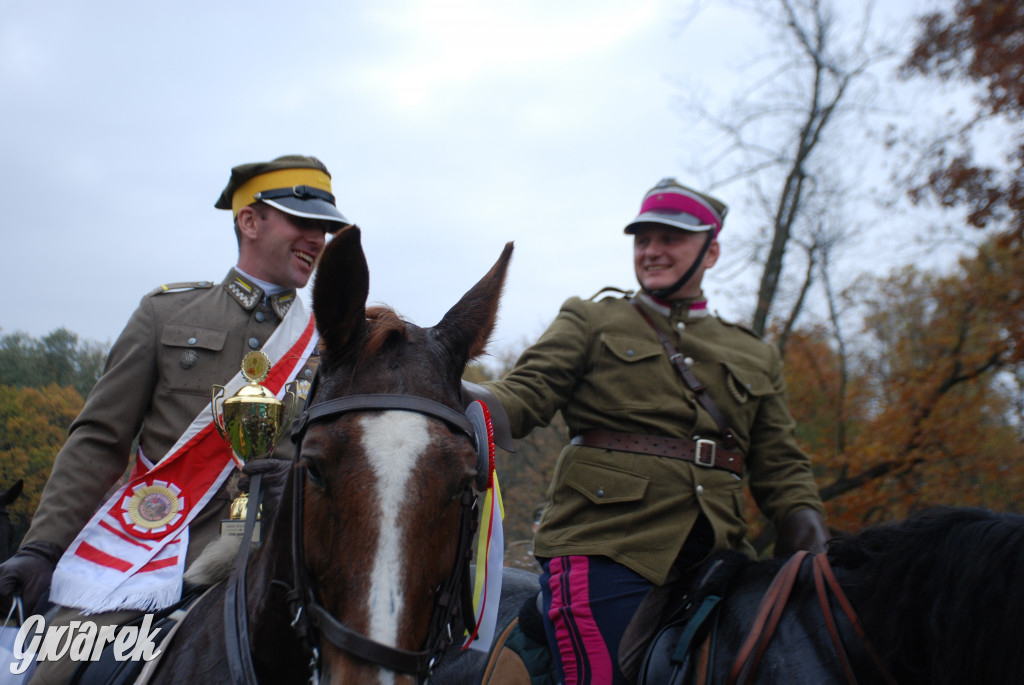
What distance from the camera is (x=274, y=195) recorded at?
3.23m

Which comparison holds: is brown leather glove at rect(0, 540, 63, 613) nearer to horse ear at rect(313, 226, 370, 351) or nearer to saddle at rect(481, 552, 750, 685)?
horse ear at rect(313, 226, 370, 351)

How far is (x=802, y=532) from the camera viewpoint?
3.52 metres

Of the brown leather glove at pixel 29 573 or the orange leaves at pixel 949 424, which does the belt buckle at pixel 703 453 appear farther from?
the orange leaves at pixel 949 424

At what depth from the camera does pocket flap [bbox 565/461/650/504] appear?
10.6 feet

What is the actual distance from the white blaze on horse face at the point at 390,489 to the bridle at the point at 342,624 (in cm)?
4

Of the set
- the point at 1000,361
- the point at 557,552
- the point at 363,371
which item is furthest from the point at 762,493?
the point at 1000,361

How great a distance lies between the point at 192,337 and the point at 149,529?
731 millimetres

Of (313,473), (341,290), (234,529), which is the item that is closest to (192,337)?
(234,529)

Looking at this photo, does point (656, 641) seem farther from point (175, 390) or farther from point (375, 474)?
point (175, 390)

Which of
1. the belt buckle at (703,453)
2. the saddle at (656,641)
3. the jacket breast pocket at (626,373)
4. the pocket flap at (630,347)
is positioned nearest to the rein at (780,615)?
the saddle at (656,641)

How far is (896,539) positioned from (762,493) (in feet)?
4.15

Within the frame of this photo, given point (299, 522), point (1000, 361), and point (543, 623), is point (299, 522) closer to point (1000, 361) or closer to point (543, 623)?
point (543, 623)

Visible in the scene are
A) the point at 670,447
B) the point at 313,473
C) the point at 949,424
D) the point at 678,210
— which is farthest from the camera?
the point at 949,424

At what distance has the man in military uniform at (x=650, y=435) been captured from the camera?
121 inches
